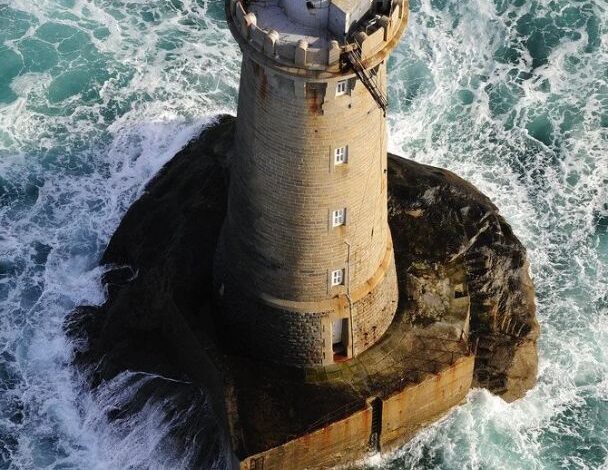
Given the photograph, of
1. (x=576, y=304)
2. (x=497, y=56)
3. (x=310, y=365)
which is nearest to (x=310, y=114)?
(x=310, y=365)

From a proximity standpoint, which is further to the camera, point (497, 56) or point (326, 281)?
point (497, 56)

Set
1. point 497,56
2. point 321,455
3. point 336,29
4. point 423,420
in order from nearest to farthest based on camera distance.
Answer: point 336,29 → point 321,455 → point 423,420 → point 497,56

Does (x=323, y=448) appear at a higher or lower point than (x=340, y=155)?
lower

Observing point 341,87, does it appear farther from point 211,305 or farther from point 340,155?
point 211,305

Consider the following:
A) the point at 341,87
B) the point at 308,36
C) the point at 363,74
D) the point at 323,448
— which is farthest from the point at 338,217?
the point at 323,448

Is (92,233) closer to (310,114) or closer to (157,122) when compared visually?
(157,122)

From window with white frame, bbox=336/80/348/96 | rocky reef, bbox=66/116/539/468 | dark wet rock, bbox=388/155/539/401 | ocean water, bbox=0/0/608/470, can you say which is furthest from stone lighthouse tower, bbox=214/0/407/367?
ocean water, bbox=0/0/608/470

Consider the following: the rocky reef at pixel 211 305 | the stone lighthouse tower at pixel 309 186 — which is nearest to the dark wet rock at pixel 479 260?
the rocky reef at pixel 211 305
